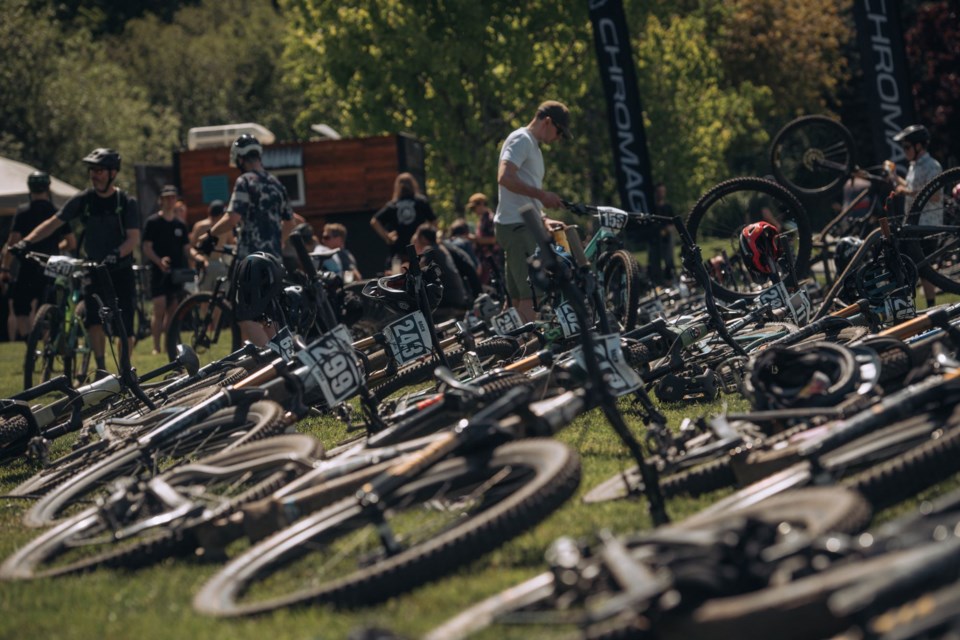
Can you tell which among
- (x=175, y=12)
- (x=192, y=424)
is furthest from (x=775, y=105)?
(x=192, y=424)

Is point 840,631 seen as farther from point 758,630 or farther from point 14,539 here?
point 14,539

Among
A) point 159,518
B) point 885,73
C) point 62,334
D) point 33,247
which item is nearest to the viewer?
point 159,518

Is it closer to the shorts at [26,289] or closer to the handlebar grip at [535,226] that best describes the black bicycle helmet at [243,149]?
the handlebar grip at [535,226]

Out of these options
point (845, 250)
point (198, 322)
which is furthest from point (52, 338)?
point (845, 250)

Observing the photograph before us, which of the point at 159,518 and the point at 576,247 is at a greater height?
the point at 576,247

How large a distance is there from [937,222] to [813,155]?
9.89 feet

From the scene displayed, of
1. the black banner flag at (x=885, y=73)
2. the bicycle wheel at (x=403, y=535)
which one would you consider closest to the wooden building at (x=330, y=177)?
the black banner flag at (x=885, y=73)

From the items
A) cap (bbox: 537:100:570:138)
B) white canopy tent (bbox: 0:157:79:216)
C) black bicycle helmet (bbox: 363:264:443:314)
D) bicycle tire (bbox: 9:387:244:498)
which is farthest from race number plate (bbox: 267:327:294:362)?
white canopy tent (bbox: 0:157:79:216)

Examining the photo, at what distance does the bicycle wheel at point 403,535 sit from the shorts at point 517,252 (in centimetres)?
592

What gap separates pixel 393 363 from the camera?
909 centimetres

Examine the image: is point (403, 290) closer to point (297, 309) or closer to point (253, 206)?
point (297, 309)

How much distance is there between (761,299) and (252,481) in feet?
13.9

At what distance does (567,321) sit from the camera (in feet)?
29.8

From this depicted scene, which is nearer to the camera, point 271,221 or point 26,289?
point 271,221
